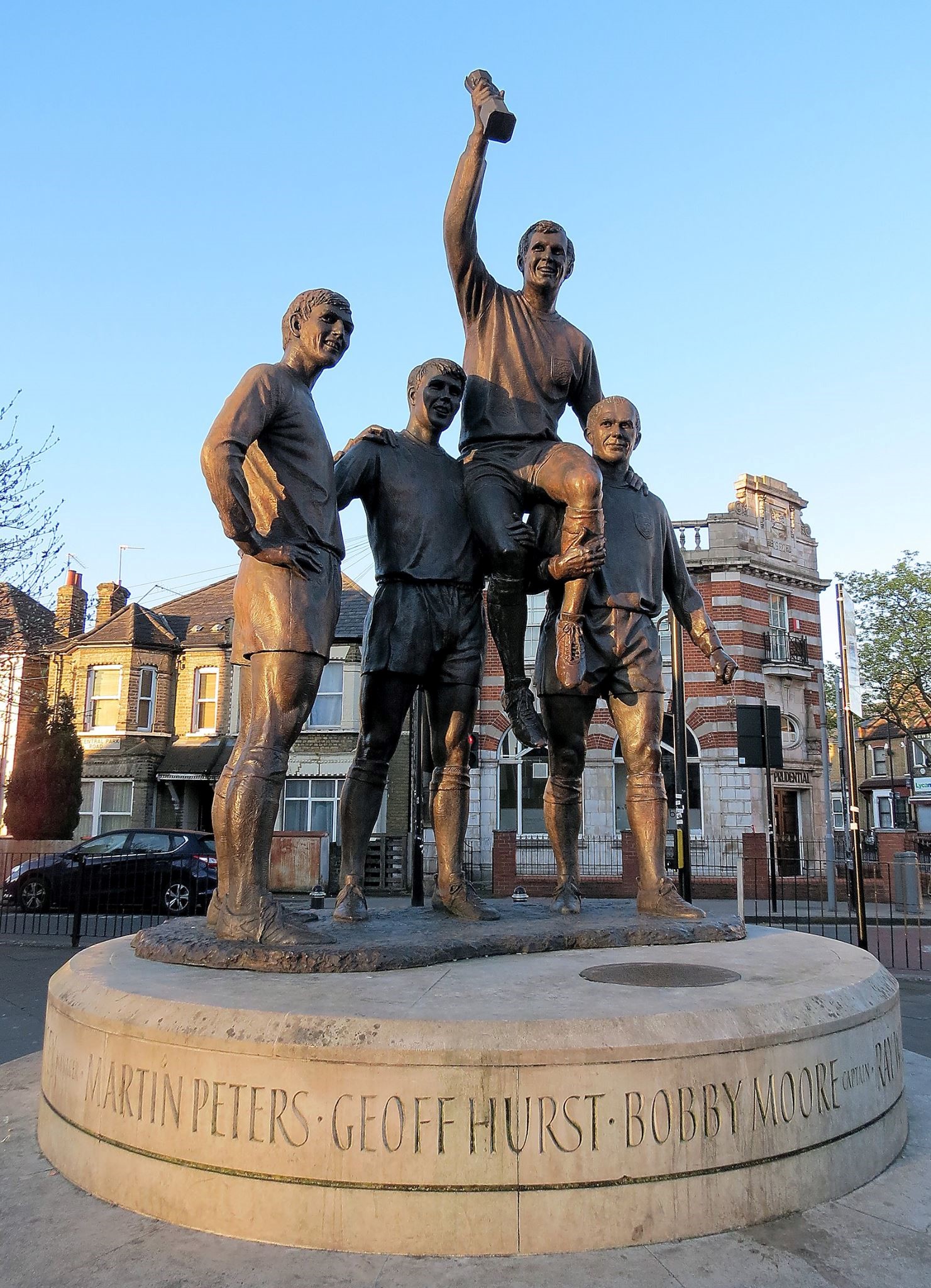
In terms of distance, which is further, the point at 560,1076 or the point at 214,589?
the point at 214,589

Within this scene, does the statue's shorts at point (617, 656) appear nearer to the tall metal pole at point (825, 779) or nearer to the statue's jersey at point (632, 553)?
the statue's jersey at point (632, 553)

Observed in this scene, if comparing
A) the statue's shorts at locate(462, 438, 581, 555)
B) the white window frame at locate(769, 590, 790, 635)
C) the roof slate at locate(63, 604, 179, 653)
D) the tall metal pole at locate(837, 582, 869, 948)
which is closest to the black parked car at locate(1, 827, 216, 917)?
the tall metal pole at locate(837, 582, 869, 948)

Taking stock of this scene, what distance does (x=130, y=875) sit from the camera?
15.2 metres

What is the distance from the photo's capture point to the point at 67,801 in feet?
81.5

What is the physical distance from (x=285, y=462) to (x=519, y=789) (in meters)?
23.2

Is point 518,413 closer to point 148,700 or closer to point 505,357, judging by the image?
point 505,357

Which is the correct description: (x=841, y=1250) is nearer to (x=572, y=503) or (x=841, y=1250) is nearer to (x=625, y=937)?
(x=625, y=937)

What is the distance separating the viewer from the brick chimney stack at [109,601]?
3225cm

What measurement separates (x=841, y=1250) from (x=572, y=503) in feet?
10.6

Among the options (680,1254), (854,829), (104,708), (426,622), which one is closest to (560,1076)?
(680,1254)

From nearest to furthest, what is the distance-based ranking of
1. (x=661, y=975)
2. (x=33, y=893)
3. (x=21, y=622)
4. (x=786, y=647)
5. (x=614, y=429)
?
(x=661, y=975)
(x=614, y=429)
(x=33, y=893)
(x=21, y=622)
(x=786, y=647)

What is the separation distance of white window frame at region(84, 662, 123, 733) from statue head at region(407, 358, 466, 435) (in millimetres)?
26515

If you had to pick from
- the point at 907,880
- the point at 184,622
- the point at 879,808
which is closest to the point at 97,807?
the point at 184,622

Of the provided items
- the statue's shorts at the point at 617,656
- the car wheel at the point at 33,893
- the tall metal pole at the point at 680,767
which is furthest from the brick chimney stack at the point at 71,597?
the statue's shorts at the point at 617,656
